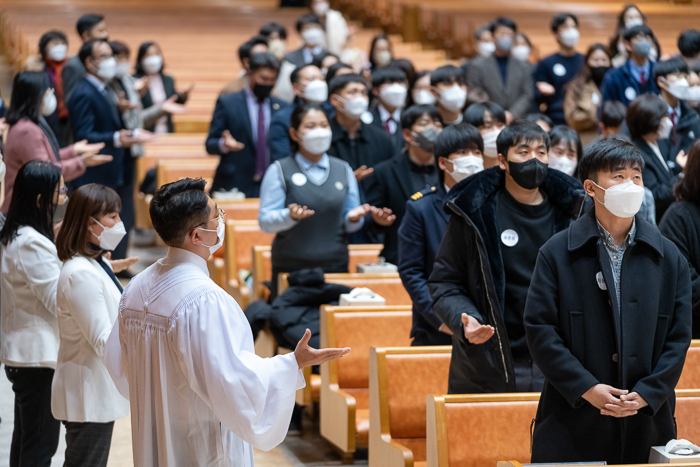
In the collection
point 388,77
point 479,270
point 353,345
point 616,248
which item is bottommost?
point 353,345

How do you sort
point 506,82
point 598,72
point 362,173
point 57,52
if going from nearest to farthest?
point 362,173
point 57,52
point 598,72
point 506,82

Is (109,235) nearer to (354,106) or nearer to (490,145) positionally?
(490,145)

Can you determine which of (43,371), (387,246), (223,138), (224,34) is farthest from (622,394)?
(224,34)

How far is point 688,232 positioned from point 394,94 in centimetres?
286

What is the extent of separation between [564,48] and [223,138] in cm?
346

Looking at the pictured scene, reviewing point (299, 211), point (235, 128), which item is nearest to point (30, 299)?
point (299, 211)

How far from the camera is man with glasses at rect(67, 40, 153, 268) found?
20.4 ft

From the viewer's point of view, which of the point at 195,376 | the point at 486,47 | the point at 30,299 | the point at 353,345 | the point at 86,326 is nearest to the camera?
the point at 195,376

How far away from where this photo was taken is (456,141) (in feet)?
12.4

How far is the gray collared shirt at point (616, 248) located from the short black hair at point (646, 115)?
230cm

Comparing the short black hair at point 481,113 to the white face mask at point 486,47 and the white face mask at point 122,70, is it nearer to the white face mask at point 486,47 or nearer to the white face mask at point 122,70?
the white face mask at point 122,70

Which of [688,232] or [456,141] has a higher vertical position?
[456,141]

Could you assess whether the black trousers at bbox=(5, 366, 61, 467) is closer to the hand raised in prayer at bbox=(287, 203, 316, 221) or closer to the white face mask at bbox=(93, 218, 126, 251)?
the white face mask at bbox=(93, 218, 126, 251)

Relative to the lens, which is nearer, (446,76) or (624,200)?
(624,200)
